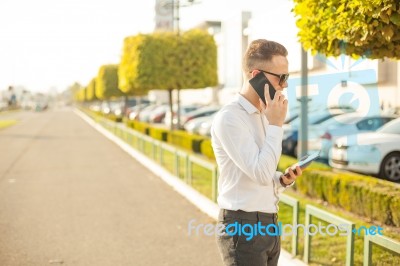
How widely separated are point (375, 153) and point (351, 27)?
6155mm

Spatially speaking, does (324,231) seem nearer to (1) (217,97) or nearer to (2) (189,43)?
(2) (189,43)

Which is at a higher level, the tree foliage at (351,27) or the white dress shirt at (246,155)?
the tree foliage at (351,27)

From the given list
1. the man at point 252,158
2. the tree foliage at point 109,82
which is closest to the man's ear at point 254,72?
the man at point 252,158

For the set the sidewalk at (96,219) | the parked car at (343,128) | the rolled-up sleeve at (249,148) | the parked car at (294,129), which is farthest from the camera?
the parked car at (294,129)

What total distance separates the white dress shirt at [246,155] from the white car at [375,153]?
786 centimetres

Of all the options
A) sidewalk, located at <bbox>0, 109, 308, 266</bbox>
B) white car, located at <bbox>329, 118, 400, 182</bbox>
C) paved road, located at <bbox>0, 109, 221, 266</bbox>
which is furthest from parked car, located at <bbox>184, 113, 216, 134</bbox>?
white car, located at <bbox>329, 118, 400, 182</bbox>

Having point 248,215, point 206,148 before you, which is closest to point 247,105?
point 248,215

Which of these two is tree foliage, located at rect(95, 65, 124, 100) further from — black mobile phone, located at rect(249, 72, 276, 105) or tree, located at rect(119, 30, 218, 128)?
black mobile phone, located at rect(249, 72, 276, 105)

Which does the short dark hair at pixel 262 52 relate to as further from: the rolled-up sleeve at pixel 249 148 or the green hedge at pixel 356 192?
the green hedge at pixel 356 192

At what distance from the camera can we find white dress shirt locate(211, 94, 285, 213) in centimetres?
235

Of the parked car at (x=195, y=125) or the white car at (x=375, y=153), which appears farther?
the parked car at (x=195, y=125)

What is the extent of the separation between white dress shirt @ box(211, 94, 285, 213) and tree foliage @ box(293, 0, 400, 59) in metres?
1.97

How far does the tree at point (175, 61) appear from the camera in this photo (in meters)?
20.0

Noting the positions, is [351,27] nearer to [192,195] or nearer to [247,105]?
[247,105]
